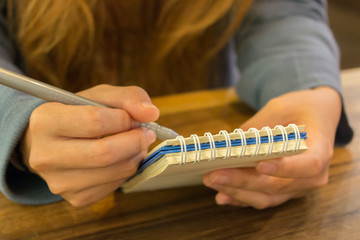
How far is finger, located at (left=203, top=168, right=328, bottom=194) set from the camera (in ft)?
1.02

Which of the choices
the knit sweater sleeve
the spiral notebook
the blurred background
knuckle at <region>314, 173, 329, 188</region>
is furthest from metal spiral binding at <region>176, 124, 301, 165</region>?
the blurred background

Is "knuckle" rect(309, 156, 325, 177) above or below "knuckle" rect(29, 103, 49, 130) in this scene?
below

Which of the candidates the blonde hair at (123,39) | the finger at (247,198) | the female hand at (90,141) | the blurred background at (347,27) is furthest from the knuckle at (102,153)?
the blurred background at (347,27)

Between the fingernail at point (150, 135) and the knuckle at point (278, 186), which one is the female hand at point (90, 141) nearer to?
the fingernail at point (150, 135)

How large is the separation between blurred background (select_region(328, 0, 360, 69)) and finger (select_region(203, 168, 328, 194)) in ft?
5.00

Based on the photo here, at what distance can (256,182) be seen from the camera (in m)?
0.32

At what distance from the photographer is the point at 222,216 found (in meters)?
0.34

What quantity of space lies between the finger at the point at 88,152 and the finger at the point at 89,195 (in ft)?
0.11

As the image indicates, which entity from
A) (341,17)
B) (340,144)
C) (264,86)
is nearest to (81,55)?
(264,86)

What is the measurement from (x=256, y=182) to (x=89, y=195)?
14 centimetres

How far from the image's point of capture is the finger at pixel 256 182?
0.31 metres

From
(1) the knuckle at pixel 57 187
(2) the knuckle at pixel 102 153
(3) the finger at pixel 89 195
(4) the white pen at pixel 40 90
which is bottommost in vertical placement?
(3) the finger at pixel 89 195

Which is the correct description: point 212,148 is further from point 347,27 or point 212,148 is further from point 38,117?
point 347,27

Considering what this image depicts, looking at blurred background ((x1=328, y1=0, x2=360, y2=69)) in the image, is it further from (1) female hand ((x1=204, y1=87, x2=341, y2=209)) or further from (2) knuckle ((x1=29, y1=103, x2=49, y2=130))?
(2) knuckle ((x1=29, y1=103, x2=49, y2=130))
